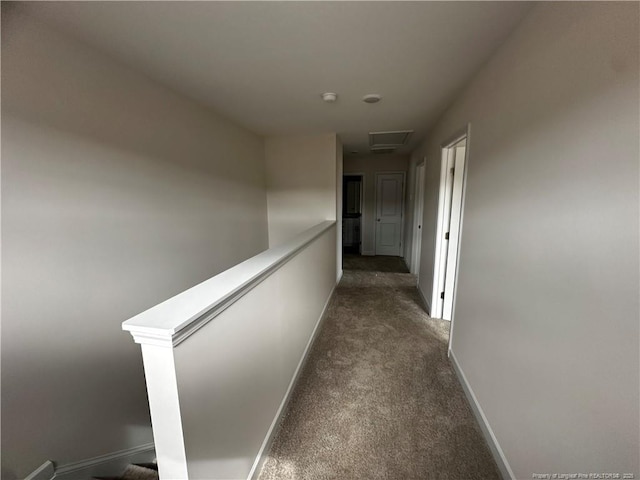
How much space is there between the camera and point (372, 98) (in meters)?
2.24

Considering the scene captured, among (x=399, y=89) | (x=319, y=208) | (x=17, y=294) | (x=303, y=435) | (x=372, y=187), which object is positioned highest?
(x=399, y=89)

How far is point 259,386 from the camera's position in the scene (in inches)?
53.3

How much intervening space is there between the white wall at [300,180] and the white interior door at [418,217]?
1.45 m

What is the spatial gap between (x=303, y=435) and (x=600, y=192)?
182 cm

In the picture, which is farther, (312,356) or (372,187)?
(372,187)

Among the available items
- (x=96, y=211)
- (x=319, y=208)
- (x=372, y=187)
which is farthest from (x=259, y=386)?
(x=372, y=187)

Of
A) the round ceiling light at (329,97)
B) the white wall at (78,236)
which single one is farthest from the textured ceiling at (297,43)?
the white wall at (78,236)

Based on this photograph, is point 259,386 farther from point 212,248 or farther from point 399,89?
point 399,89

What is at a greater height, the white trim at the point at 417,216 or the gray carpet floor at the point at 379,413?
the white trim at the point at 417,216

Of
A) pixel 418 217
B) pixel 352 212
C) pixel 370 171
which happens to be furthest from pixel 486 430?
pixel 352 212

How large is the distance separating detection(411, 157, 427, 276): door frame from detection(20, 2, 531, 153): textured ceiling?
73.0 inches

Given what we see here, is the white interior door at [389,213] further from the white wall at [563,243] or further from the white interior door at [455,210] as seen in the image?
the white wall at [563,243]

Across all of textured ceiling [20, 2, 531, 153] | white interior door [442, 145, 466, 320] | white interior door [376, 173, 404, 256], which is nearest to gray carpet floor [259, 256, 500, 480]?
white interior door [442, 145, 466, 320]

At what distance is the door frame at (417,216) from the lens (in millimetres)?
4055
